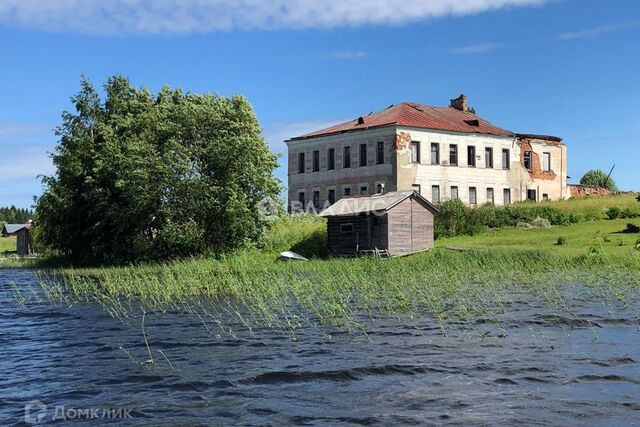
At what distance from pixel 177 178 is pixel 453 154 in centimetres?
2863

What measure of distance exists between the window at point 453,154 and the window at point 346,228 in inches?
797

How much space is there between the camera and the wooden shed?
42969mm

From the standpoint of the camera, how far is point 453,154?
206 feet

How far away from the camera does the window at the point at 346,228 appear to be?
148 feet

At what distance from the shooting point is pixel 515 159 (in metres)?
65.5

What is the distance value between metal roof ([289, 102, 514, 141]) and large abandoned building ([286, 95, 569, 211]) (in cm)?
10

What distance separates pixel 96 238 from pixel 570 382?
43.8 meters

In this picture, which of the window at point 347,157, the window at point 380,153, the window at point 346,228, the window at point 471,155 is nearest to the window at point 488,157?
the window at point 471,155

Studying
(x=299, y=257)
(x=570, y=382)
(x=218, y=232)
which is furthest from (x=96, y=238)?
(x=570, y=382)

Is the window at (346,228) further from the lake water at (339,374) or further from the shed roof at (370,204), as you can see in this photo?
the lake water at (339,374)

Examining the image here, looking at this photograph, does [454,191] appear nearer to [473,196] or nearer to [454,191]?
[454,191]

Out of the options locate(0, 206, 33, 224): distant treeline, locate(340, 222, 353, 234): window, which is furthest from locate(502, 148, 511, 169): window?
locate(0, 206, 33, 224): distant treeline

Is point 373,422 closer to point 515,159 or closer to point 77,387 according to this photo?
point 77,387

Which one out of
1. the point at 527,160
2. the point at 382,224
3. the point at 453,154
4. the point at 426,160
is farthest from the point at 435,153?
the point at 382,224
